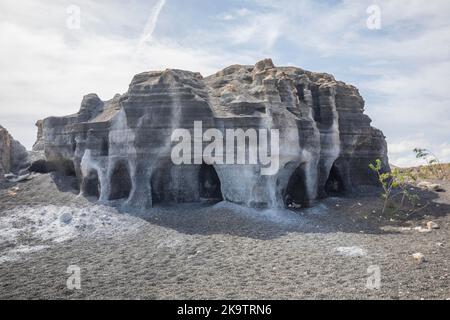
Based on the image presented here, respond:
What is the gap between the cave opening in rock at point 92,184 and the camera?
62.0ft

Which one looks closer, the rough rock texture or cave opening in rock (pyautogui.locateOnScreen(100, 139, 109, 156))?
cave opening in rock (pyautogui.locateOnScreen(100, 139, 109, 156))

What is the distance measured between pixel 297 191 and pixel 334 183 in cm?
447

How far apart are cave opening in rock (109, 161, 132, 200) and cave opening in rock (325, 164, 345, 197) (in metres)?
10.8

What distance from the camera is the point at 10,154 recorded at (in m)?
28.0

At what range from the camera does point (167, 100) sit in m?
17.6

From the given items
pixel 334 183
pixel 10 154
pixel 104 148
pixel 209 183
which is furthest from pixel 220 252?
pixel 10 154

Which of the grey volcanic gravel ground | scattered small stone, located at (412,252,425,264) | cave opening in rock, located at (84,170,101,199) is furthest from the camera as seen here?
cave opening in rock, located at (84,170,101,199)

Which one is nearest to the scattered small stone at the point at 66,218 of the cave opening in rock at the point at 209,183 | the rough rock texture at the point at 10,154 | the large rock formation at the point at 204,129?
the large rock formation at the point at 204,129

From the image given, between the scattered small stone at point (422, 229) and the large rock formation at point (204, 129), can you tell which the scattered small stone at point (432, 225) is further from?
the large rock formation at point (204, 129)

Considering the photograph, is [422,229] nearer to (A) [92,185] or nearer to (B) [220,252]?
(B) [220,252]

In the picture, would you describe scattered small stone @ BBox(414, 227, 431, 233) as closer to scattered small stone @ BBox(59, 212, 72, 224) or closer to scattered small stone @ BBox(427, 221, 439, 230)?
scattered small stone @ BBox(427, 221, 439, 230)

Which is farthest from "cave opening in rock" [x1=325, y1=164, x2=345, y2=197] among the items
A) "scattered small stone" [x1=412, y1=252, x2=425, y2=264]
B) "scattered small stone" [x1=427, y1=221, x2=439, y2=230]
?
"scattered small stone" [x1=412, y1=252, x2=425, y2=264]

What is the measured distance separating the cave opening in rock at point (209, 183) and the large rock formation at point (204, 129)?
0.16 ft

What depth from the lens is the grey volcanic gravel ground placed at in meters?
8.97
